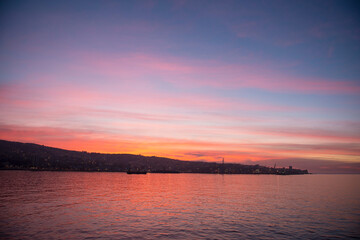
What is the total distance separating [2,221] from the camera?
34.4 m

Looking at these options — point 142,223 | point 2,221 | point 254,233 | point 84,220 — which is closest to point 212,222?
point 254,233

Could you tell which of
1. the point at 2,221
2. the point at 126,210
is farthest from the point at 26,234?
the point at 126,210

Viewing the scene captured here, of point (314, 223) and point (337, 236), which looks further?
point (314, 223)

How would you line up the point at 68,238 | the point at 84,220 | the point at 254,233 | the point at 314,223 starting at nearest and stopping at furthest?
the point at 68,238
the point at 254,233
the point at 84,220
the point at 314,223

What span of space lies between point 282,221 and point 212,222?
38.1 ft

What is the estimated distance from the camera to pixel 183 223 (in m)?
36.4

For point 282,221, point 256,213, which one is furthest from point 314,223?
point 256,213

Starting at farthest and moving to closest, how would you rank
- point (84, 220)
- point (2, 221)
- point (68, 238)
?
1. point (84, 220)
2. point (2, 221)
3. point (68, 238)

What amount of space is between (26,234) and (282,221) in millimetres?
35820

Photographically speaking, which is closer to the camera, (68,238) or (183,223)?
(68,238)

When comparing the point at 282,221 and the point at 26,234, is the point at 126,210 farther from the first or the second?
the point at 282,221

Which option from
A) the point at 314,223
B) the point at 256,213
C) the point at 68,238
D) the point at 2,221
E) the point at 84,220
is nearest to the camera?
the point at 68,238

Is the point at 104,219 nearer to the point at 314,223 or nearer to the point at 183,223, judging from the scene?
the point at 183,223

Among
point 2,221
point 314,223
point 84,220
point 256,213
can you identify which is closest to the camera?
point 2,221
